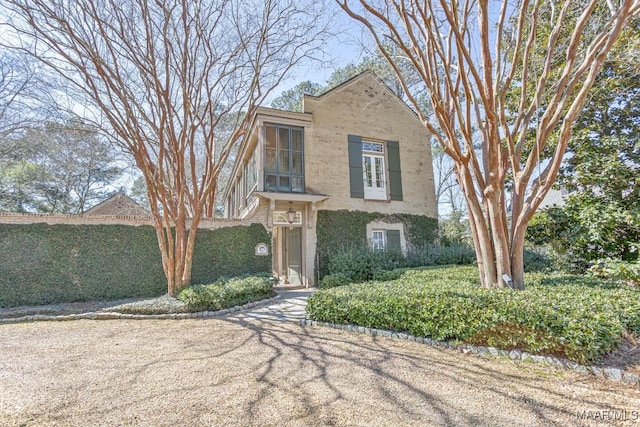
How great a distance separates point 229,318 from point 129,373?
2.78m

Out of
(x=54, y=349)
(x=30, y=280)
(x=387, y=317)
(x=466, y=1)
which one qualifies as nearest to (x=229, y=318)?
(x=54, y=349)

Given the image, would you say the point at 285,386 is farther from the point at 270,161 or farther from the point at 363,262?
the point at 270,161

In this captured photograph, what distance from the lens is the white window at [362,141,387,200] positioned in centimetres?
1186

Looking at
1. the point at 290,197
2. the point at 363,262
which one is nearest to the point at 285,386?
the point at 363,262

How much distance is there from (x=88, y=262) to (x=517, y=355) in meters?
10.0

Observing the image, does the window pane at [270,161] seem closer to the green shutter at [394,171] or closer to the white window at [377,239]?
the white window at [377,239]

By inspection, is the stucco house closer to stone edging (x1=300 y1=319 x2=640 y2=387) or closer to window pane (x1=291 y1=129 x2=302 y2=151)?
window pane (x1=291 y1=129 x2=302 y2=151)

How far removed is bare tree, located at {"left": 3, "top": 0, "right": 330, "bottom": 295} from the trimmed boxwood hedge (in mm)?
5054

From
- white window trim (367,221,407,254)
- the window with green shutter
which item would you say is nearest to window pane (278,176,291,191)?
the window with green shutter

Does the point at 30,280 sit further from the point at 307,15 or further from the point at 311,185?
the point at 307,15

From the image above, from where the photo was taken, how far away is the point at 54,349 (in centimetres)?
420

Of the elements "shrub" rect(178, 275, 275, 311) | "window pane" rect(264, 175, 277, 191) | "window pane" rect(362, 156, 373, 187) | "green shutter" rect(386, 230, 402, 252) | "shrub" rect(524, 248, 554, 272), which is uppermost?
"window pane" rect(362, 156, 373, 187)

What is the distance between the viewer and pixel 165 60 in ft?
23.6

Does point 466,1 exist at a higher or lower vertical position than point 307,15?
lower
